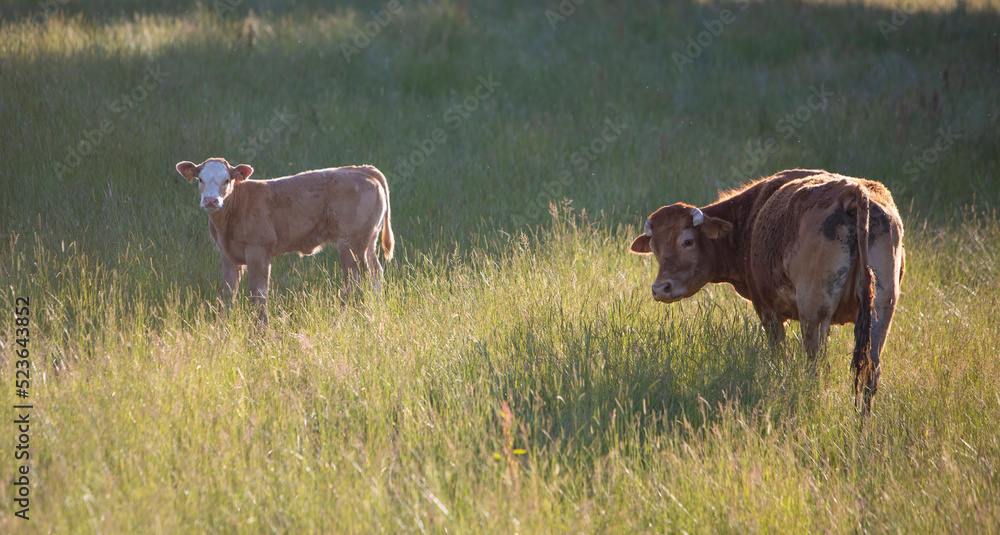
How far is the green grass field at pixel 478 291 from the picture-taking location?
3.18 meters

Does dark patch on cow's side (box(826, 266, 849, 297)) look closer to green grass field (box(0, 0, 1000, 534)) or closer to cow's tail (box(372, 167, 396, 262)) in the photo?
green grass field (box(0, 0, 1000, 534))

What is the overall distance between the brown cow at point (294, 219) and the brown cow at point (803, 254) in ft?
9.06

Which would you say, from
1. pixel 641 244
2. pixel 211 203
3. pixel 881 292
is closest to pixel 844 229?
pixel 881 292

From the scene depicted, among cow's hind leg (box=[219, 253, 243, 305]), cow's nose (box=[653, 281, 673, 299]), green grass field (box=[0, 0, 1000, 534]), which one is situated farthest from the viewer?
cow's hind leg (box=[219, 253, 243, 305])

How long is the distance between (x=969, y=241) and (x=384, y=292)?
661 cm

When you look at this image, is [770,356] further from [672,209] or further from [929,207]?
[929,207]

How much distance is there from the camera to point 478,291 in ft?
18.6

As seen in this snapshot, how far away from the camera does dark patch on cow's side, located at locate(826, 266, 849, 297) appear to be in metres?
3.92

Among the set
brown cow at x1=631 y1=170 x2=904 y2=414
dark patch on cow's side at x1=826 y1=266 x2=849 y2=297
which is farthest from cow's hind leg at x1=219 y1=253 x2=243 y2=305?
dark patch on cow's side at x1=826 y1=266 x2=849 y2=297

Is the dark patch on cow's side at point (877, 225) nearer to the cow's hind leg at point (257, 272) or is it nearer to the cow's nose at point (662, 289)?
the cow's nose at point (662, 289)

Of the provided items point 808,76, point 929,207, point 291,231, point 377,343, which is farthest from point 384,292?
point 808,76

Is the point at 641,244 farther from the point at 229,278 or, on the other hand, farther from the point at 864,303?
the point at 229,278

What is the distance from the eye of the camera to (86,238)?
6.56 m

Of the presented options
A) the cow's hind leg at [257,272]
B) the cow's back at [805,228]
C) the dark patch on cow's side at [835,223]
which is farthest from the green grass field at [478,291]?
the dark patch on cow's side at [835,223]
